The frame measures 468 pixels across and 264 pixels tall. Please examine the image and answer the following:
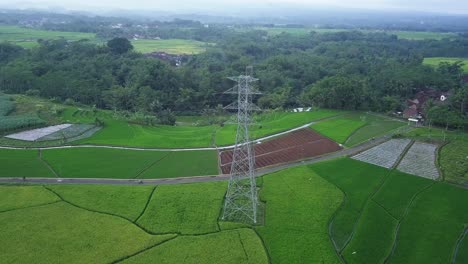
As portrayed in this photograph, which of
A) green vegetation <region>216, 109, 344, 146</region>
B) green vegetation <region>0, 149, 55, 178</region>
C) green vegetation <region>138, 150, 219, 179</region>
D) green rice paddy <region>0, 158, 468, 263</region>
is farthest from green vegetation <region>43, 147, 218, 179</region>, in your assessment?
green vegetation <region>216, 109, 344, 146</region>

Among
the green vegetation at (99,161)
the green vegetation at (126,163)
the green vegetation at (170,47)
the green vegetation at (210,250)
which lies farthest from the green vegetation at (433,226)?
the green vegetation at (170,47)

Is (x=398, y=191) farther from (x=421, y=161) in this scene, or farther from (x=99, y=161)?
(x=99, y=161)

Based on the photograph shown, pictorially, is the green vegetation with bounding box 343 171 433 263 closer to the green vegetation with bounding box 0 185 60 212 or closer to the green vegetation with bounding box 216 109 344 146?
the green vegetation with bounding box 216 109 344 146

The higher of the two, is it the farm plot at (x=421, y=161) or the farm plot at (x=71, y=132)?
the farm plot at (x=421, y=161)

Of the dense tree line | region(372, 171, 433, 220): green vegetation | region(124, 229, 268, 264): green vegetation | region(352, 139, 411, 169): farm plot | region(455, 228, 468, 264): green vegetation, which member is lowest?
region(124, 229, 268, 264): green vegetation

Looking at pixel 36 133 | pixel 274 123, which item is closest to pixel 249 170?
pixel 274 123

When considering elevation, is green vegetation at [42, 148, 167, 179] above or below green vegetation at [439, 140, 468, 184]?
below

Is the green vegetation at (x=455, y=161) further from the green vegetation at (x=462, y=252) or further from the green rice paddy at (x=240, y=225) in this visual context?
the green vegetation at (x=462, y=252)

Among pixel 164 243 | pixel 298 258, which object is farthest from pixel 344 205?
pixel 164 243
